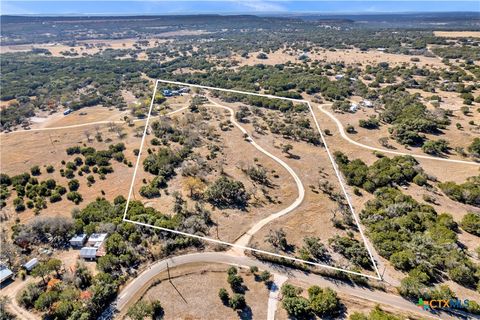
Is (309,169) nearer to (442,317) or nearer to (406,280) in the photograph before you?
(406,280)

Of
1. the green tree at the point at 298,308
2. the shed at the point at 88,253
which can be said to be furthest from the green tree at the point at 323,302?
the shed at the point at 88,253

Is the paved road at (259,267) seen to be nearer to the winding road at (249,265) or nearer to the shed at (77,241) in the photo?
the winding road at (249,265)

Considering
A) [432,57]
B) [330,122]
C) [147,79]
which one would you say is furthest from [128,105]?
[432,57]

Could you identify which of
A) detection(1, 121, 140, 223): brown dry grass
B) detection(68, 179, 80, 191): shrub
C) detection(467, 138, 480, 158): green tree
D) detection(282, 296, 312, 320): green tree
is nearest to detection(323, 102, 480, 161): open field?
detection(467, 138, 480, 158): green tree

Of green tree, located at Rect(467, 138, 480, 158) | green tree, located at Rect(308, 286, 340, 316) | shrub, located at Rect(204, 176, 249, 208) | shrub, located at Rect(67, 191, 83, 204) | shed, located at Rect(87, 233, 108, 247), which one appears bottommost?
shrub, located at Rect(67, 191, 83, 204)

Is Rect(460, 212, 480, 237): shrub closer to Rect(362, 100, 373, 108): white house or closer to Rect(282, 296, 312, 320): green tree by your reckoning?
Rect(282, 296, 312, 320): green tree

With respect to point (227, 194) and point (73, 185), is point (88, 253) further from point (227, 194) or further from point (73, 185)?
point (73, 185)
